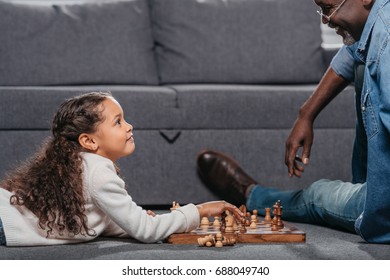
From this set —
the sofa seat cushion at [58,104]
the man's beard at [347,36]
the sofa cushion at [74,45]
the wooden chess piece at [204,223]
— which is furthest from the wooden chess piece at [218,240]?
the sofa cushion at [74,45]

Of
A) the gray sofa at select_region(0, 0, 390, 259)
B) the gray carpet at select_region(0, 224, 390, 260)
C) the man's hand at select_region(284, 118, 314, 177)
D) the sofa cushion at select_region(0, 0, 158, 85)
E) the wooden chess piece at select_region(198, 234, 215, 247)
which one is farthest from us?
the sofa cushion at select_region(0, 0, 158, 85)

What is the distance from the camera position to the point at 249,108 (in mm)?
2941

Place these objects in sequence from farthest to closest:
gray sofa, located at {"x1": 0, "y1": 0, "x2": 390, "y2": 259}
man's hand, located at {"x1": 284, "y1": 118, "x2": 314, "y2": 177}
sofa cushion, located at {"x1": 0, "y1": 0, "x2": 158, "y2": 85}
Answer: sofa cushion, located at {"x1": 0, "y1": 0, "x2": 158, "y2": 85}, gray sofa, located at {"x1": 0, "y1": 0, "x2": 390, "y2": 259}, man's hand, located at {"x1": 284, "y1": 118, "x2": 314, "y2": 177}

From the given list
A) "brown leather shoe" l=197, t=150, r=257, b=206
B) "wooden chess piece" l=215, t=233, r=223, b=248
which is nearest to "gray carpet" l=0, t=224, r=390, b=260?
"wooden chess piece" l=215, t=233, r=223, b=248

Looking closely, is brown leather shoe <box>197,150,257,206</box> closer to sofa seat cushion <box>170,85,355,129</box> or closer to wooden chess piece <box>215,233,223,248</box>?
sofa seat cushion <box>170,85,355,129</box>

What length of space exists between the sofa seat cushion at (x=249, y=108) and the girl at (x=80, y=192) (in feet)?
3.02

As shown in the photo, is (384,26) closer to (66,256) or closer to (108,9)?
(66,256)

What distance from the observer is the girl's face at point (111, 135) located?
6.47 ft

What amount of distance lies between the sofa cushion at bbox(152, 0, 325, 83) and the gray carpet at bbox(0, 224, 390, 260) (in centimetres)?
153

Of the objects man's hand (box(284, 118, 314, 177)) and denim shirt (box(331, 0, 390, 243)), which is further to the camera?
man's hand (box(284, 118, 314, 177))

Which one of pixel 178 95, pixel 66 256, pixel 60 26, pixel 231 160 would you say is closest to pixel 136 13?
pixel 60 26

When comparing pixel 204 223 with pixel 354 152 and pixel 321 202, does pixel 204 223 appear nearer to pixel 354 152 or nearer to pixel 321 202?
pixel 321 202

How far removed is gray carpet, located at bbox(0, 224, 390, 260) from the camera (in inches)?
71.3
